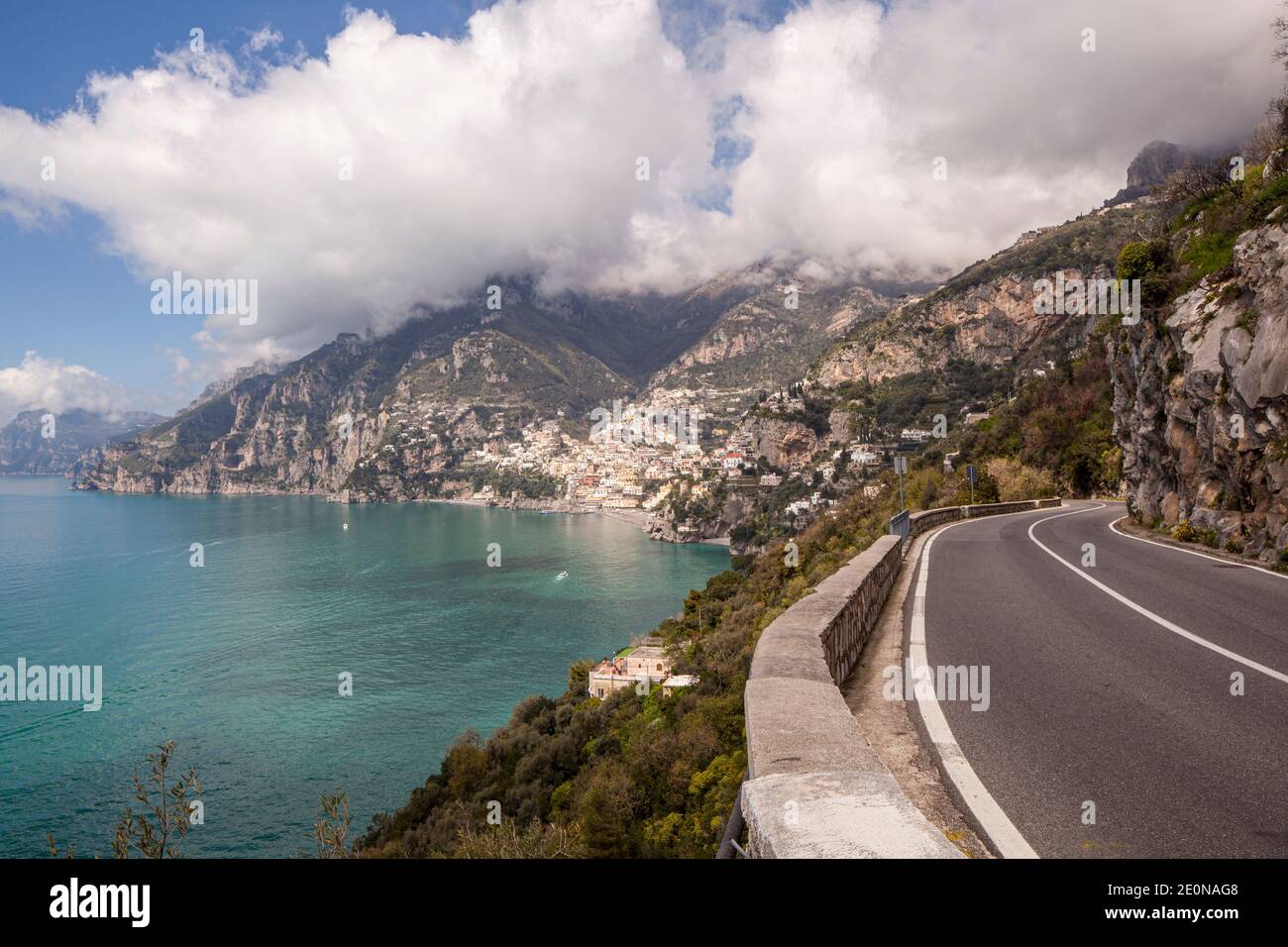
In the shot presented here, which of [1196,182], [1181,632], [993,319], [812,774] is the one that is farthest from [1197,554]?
[993,319]

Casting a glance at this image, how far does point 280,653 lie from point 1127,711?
5376cm

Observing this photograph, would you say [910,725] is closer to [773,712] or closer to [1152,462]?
[773,712]

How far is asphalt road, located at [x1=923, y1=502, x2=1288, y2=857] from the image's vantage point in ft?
8.78

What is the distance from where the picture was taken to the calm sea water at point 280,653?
2819 centimetres

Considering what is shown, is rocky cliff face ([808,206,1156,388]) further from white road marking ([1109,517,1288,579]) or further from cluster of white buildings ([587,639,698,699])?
white road marking ([1109,517,1288,579])

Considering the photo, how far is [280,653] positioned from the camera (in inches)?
1861

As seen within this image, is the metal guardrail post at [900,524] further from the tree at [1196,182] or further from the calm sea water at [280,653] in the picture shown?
the calm sea water at [280,653]

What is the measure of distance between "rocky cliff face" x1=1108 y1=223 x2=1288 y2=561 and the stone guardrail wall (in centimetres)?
1139

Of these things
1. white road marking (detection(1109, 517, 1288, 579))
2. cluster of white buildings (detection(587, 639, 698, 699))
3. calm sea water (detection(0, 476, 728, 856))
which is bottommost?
calm sea water (detection(0, 476, 728, 856))

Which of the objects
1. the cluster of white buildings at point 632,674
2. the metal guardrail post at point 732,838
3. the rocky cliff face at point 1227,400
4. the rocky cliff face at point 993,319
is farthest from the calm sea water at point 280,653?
the rocky cliff face at point 993,319

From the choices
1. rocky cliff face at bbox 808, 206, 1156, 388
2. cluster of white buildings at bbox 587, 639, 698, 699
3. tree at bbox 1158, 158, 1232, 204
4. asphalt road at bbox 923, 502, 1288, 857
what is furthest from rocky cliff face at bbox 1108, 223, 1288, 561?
rocky cliff face at bbox 808, 206, 1156, 388

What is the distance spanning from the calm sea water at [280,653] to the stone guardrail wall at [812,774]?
26.7 meters

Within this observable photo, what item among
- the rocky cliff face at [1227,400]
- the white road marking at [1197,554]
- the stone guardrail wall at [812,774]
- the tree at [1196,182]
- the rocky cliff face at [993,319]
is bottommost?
the white road marking at [1197,554]

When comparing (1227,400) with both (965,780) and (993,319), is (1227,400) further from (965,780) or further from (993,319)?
(993,319)
